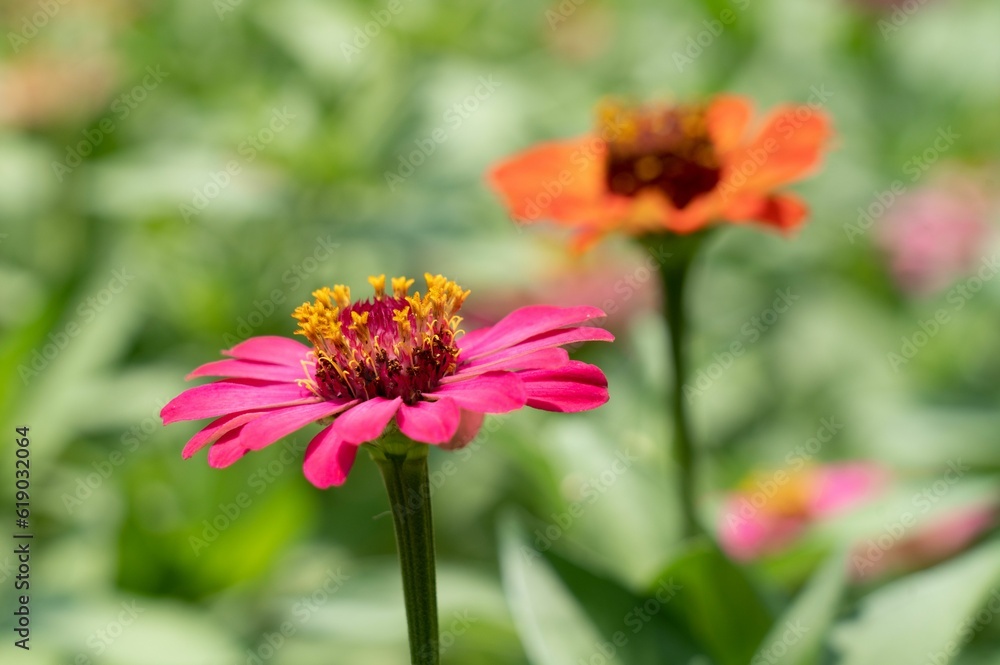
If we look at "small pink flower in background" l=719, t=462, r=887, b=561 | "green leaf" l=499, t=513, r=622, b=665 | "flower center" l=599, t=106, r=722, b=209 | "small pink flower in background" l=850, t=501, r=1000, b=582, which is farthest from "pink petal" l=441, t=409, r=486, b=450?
"small pink flower in background" l=850, t=501, r=1000, b=582

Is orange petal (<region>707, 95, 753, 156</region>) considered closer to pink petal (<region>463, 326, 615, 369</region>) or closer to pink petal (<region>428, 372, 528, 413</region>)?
pink petal (<region>463, 326, 615, 369</region>)

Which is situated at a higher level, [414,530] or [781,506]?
[781,506]

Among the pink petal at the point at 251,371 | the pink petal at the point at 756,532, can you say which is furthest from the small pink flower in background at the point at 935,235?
the pink petal at the point at 251,371

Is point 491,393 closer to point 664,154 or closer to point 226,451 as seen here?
point 226,451

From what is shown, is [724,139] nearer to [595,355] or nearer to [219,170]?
[595,355]

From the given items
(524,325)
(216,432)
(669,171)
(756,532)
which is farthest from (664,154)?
(216,432)

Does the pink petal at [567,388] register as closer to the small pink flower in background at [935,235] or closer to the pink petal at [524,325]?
the pink petal at [524,325]
